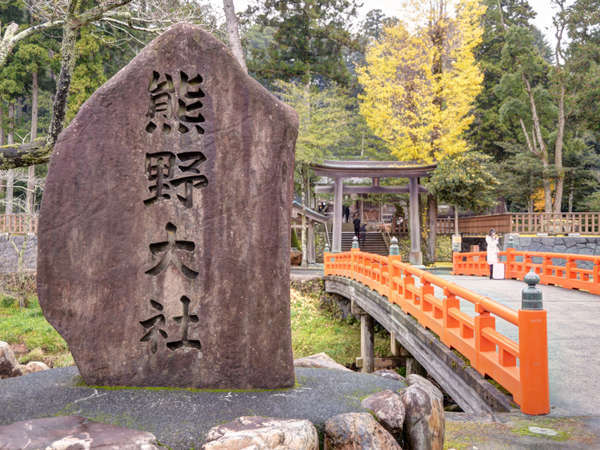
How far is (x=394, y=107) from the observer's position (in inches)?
816

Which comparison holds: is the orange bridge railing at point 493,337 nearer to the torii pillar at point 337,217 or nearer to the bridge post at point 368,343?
the bridge post at point 368,343

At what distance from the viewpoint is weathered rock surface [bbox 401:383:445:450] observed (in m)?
3.15

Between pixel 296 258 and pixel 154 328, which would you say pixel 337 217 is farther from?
pixel 154 328

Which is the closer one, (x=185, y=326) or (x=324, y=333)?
(x=185, y=326)

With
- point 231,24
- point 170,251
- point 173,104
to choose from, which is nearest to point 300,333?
point 231,24

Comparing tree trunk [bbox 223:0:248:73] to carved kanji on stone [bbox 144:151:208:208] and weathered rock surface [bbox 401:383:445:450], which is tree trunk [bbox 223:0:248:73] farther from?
weathered rock surface [bbox 401:383:445:450]

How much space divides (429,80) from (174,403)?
19815 mm

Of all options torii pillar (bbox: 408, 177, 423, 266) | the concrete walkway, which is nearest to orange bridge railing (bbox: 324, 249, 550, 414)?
the concrete walkway

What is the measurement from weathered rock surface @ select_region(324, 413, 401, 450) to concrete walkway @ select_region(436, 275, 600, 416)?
201 cm

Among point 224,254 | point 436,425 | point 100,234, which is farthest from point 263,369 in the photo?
point 100,234

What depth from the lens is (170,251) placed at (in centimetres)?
365

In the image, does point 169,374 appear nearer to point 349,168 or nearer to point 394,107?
point 349,168

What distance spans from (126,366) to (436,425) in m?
2.36

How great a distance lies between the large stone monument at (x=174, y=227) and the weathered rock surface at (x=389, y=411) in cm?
71
